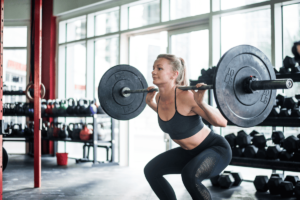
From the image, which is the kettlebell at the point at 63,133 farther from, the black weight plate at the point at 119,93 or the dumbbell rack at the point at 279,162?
the dumbbell rack at the point at 279,162

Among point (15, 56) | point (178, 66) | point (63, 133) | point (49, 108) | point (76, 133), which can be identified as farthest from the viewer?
point (15, 56)

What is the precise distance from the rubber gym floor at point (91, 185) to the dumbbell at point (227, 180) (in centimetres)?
6

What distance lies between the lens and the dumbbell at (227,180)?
140 inches

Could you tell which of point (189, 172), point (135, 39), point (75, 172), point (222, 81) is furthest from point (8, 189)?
point (135, 39)

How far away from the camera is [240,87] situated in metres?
1.80

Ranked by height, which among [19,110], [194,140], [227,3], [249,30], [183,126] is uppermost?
[227,3]

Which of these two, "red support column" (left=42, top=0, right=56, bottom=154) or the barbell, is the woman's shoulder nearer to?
the barbell

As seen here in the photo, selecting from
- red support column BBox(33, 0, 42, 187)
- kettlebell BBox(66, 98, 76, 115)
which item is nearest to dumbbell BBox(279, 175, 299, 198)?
red support column BBox(33, 0, 42, 187)

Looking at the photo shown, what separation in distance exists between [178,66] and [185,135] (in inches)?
22.1

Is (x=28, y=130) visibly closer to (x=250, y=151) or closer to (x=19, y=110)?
(x=19, y=110)

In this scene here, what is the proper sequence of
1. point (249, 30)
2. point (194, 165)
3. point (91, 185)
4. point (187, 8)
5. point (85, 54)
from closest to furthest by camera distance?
1. point (194, 165)
2. point (91, 185)
3. point (249, 30)
4. point (187, 8)
5. point (85, 54)

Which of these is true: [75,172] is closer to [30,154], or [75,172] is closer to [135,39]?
[30,154]

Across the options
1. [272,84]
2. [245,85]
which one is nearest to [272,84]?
[272,84]

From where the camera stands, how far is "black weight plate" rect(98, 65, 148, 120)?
9.34 ft
